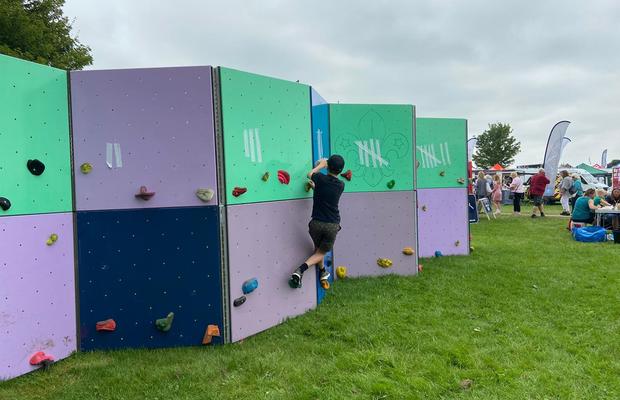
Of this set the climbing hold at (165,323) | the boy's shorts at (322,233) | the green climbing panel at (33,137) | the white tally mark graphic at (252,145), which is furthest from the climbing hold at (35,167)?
the boy's shorts at (322,233)

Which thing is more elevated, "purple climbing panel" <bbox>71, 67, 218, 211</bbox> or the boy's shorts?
"purple climbing panel" <bbox>71, 67, 218, 211</bbox>

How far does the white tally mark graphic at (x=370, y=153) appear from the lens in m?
7.63

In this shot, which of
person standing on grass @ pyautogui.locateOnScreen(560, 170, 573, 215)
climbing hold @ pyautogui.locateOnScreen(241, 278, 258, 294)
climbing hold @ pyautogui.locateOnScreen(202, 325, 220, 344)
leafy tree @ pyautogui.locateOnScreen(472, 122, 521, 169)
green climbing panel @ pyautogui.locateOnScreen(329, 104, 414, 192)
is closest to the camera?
climbing hold @ pyautogui.locateOnScreen(202, 325, 220, 344)

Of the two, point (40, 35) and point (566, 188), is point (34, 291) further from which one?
point (566, 188)

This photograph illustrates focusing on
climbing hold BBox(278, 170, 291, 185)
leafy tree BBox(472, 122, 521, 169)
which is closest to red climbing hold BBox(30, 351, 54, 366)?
climbing hold BBox(278, 170, 291, 185)

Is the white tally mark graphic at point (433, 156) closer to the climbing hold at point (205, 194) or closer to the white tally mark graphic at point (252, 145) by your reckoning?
the white tally mark graphic at point (252, 145)

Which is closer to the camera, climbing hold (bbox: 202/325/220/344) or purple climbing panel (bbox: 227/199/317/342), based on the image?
climbing hold (bbox: 202/325/220/344)

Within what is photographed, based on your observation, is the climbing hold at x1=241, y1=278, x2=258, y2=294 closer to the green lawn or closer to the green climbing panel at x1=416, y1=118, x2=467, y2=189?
the green lawn

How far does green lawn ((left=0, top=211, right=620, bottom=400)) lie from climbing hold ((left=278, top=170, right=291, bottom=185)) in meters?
1.68

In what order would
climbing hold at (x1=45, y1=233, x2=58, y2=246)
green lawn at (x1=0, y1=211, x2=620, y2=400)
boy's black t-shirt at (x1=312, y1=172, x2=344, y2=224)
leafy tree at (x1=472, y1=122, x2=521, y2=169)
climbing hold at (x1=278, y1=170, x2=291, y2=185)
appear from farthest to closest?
1. leafy tree at (x1=472, y1=122, x2=521, y2=169)
2. boy's black t-shirt at (x1=312, y1=172, x2=344, y2=224)
3. climbing hold at (x1=278, y1=170, x2=291, y2=185)
4. climbing hold at (x1=45, y1=233, x2=58, y2=246)
5. green lawn at (x1=0, y1=211, x2=620, y2=400)

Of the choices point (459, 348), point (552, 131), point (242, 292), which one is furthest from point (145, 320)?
point (552, 131)

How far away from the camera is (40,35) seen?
1591 centimetres

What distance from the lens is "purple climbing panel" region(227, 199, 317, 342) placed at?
4898mm

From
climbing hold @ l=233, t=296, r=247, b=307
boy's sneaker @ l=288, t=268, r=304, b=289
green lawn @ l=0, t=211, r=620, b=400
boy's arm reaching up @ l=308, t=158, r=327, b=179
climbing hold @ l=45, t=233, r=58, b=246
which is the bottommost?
green lawn @ l=0, t=211, r=620, b=400
